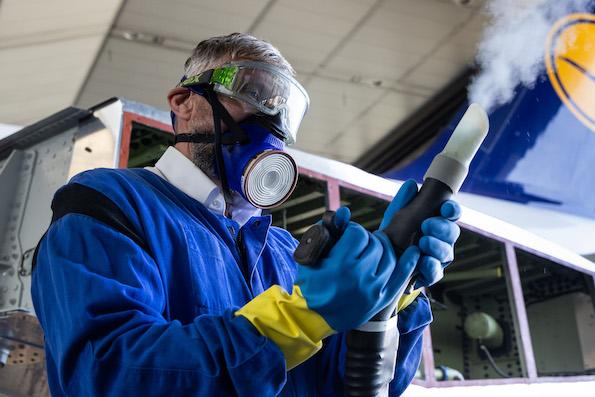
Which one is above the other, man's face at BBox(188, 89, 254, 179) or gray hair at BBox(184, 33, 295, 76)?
gray hair at BBox(184, 33, 295, 76)

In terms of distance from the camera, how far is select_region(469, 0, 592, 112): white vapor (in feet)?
14.4

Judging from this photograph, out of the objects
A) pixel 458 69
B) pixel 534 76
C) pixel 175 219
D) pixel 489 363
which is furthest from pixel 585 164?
pixel 175 219

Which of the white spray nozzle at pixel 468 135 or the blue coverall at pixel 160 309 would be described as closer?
the blue coverall at pixel 160 309

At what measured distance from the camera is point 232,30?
370 inches

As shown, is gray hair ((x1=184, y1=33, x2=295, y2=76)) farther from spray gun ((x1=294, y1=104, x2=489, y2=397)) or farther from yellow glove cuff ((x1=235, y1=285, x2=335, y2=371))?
yellow glove cuff ((x1=235, y1=285, x2=335, y2=371))

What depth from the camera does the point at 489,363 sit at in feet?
16.2

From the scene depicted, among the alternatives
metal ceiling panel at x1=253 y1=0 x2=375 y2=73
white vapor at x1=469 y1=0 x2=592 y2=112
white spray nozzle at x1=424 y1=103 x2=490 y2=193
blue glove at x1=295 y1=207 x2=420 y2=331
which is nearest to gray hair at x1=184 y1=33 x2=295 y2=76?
white spray nozzle at x1=424 y1=103 x2=490 y2=193

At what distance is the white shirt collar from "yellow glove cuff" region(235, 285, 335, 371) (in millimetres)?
464

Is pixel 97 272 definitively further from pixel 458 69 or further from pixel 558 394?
pixel 458 69

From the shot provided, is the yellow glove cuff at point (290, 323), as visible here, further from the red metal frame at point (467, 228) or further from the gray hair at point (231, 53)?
the red metal frame at point (467, 228)

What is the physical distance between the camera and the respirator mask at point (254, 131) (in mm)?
1470

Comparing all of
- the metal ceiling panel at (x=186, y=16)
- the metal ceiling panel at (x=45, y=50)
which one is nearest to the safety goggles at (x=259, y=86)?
the metal ceiling panel at (x=45, y=50)

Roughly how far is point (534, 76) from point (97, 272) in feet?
22.1

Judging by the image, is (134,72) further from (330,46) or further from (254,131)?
(254,131)
